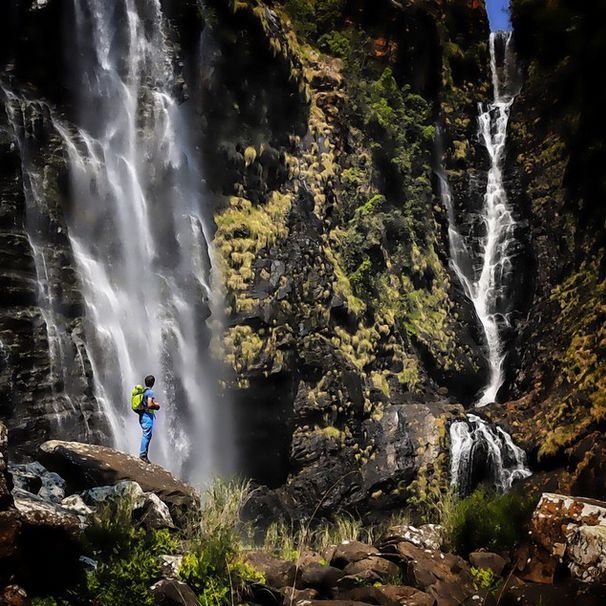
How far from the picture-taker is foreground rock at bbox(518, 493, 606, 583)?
17.7 feet

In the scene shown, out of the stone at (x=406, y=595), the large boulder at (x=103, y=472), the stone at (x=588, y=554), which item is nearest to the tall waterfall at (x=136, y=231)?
the large boulder at (x=103, y=472)

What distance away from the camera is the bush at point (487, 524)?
7.72m

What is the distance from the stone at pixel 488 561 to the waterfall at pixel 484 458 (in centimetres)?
844

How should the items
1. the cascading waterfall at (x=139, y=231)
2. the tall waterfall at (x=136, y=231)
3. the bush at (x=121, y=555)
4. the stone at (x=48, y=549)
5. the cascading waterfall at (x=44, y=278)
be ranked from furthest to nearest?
the cascading waterfall at (x=139, y=231) → the tall waterfall at (x=136, y=231) → the cascading waterfall at (x=44, y=278) → the bush at (x=121, y=555) → the stone at (x=48, y=549)

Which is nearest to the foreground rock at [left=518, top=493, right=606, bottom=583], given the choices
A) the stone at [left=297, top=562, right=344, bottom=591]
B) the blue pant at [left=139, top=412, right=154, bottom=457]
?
the stone at [left=297, top=562, right=344, bottom=591]

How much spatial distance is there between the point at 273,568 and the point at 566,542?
3248 mm

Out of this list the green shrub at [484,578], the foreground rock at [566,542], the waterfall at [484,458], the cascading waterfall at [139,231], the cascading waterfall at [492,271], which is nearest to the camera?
the foreground rock at [566,542]

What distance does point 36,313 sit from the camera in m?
11.9

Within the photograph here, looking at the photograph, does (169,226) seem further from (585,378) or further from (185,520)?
(585,378)

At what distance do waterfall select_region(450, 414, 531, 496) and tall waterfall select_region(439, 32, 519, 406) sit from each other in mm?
3536

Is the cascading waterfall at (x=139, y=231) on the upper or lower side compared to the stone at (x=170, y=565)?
upper

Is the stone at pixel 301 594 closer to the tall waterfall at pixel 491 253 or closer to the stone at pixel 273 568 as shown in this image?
the stone at pixel 273 568

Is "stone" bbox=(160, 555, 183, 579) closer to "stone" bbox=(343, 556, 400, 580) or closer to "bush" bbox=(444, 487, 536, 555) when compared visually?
"stone" bbox=(343, 556, 400, 580)

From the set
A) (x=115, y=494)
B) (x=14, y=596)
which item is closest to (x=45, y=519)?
(x=14, y=596)
